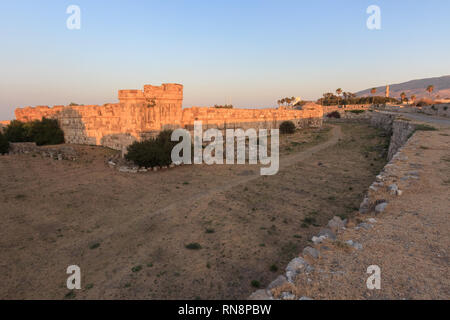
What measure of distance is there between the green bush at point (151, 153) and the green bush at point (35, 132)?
10805mm

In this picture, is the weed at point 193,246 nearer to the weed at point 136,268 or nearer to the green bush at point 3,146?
the weed at point 136,268

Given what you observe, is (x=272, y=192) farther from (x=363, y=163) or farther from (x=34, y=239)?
(x=34, y=239)

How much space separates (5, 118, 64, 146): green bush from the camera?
1683 centimetres

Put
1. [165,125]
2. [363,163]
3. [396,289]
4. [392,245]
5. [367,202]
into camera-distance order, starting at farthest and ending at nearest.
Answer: [165,125] → [363,163] → [367,202] → [392,245] → [396,289]

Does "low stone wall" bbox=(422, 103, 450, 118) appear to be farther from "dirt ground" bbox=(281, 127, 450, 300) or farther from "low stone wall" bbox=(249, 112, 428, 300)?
"dirt ground" bbox=(281, 127, 450, 300)

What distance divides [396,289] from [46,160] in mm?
14624

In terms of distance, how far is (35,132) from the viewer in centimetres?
1702

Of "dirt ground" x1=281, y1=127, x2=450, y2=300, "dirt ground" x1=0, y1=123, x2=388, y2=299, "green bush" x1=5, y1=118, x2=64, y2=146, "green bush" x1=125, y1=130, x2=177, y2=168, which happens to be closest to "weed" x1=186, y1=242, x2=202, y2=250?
"dirt ground" x1=0, y1=123, x2=388, y2=299

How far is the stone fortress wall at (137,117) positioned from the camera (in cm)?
1213

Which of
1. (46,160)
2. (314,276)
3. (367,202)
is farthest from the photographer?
(46,160)

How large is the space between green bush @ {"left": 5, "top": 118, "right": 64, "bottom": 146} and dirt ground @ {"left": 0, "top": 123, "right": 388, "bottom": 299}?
294 inches

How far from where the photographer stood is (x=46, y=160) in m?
11.6

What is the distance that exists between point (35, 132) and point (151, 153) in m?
12.7
